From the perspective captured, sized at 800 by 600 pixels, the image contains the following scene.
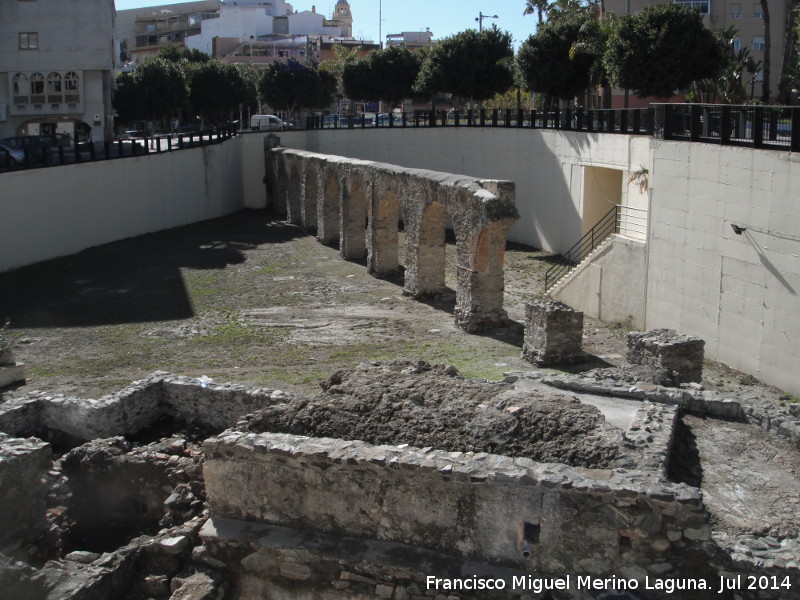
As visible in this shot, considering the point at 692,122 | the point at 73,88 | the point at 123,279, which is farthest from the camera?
the point at 73,88

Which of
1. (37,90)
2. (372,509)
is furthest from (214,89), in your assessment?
(372,509)

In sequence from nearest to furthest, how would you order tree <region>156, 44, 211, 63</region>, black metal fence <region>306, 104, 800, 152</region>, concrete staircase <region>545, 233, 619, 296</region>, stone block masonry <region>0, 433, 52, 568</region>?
stone block masonry <region>0, 433, 52, 568</region>, black metal fence <region>306, 104, 800, 152</region>, concrete staircase <region>545, 233, 619, 296</region>, tree <region>156, 44, 211, 63</region>

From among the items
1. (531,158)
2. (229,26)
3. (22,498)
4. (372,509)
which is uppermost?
(229,26)

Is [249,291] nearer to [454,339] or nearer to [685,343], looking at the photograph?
[454,339]

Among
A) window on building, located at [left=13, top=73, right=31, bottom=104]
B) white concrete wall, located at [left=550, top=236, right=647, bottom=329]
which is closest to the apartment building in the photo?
white concrete wall, located at [left=550, top=236, right=647, bottom=329]

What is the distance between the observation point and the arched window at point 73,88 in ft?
117

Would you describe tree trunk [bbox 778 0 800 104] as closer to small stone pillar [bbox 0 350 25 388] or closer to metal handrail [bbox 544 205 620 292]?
metal handrail [bbox 544 205 620 292]

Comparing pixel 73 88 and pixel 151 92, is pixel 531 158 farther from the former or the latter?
pixel 73 88

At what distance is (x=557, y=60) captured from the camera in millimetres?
26391

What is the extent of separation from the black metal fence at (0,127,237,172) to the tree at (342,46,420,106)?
26.1ft

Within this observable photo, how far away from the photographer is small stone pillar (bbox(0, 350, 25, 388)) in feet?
43.6

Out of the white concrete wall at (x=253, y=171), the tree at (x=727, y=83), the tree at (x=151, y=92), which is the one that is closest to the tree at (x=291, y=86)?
the tree at (x=151, y=92)

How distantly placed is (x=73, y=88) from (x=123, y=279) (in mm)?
18331

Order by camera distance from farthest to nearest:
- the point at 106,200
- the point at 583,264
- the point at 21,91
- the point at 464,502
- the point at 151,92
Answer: the point at 151,92 < the point at 21,91 < the point at 106,200 < the point at 583,264 < the point at 464,502
